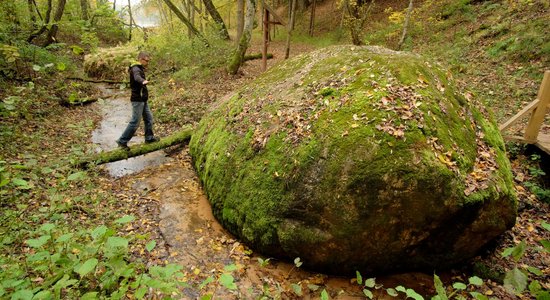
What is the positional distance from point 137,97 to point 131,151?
120cm

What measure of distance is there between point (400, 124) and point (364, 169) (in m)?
0.77

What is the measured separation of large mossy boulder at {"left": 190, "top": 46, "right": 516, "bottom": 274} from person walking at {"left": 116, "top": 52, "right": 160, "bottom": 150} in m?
3.06

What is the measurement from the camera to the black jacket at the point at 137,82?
22.0 ft

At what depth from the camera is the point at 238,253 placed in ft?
15.0

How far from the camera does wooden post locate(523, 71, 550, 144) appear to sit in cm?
572

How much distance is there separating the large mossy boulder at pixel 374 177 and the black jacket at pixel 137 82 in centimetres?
317

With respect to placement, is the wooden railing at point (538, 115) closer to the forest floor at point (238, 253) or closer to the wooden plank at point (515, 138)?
the wooden plank at point (515, 138)

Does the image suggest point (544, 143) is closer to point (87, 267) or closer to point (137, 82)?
point (87, 267)

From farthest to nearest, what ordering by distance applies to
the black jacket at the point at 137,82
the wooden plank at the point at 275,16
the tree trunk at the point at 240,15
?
the tree trunk at the point at 240,15 → the wooden plank at the point at 275,16 → the black jacket at the point at 137,82

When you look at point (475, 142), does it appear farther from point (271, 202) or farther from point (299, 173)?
point (271, 202)

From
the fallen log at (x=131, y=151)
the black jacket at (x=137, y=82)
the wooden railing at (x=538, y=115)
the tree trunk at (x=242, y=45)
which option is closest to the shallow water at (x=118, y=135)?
the fallen log at (x=131, y=151)

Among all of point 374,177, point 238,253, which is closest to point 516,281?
point 374,177

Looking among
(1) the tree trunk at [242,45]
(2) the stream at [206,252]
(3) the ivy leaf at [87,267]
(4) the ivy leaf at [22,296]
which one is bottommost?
(2) the stream at [206,252]

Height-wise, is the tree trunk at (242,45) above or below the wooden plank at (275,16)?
below
